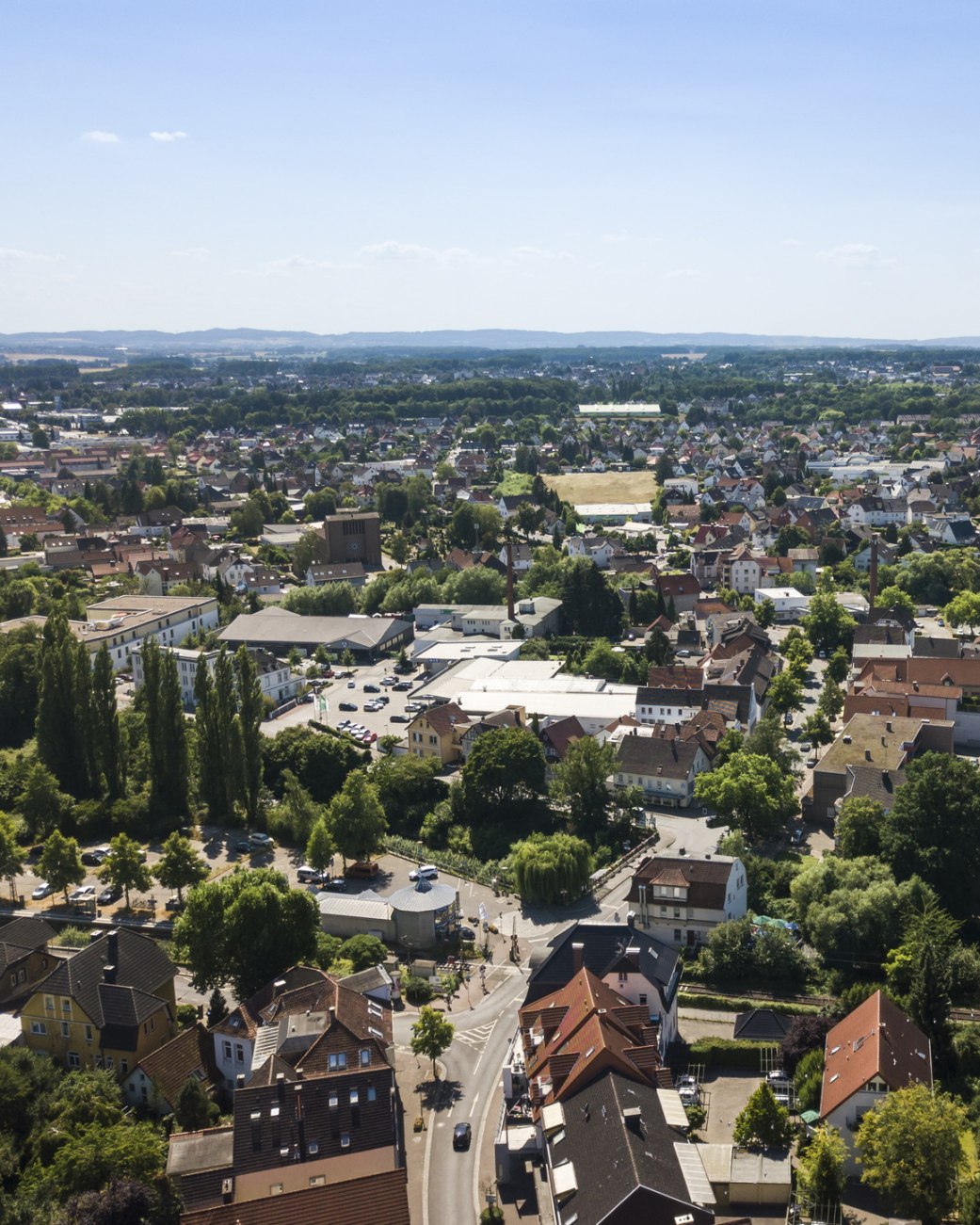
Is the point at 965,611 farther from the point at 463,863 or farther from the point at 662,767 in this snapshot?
the point at 463,863

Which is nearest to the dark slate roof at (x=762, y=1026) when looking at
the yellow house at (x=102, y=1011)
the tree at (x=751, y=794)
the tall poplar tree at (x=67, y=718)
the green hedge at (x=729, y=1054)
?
the green hedge at (x=729, y=1054)

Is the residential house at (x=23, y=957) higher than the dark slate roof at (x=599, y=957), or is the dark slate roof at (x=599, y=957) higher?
the dark slate roof at (x=599, y=957)

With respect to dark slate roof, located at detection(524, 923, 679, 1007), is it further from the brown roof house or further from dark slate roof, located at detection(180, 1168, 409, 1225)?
dark slate roof, located at detection(180, 1168, 409, 1225)

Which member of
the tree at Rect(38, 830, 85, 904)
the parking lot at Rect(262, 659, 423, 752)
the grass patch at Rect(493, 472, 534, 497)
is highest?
the grass patch at Rect(493, 472, 534, 497)

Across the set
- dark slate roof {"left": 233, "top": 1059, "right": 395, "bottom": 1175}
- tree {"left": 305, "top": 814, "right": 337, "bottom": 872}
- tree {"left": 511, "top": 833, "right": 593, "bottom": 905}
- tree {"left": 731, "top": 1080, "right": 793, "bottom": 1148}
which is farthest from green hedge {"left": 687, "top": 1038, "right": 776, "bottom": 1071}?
tree {"left": 305, "top": 814, "right": 337, "bottom": 872}

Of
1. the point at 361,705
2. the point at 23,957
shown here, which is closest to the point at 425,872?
the point at 23,957

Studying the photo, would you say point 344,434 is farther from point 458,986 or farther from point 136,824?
point 458,986

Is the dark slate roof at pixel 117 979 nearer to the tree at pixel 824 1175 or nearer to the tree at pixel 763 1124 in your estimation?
the tree at pixel 763 1124
